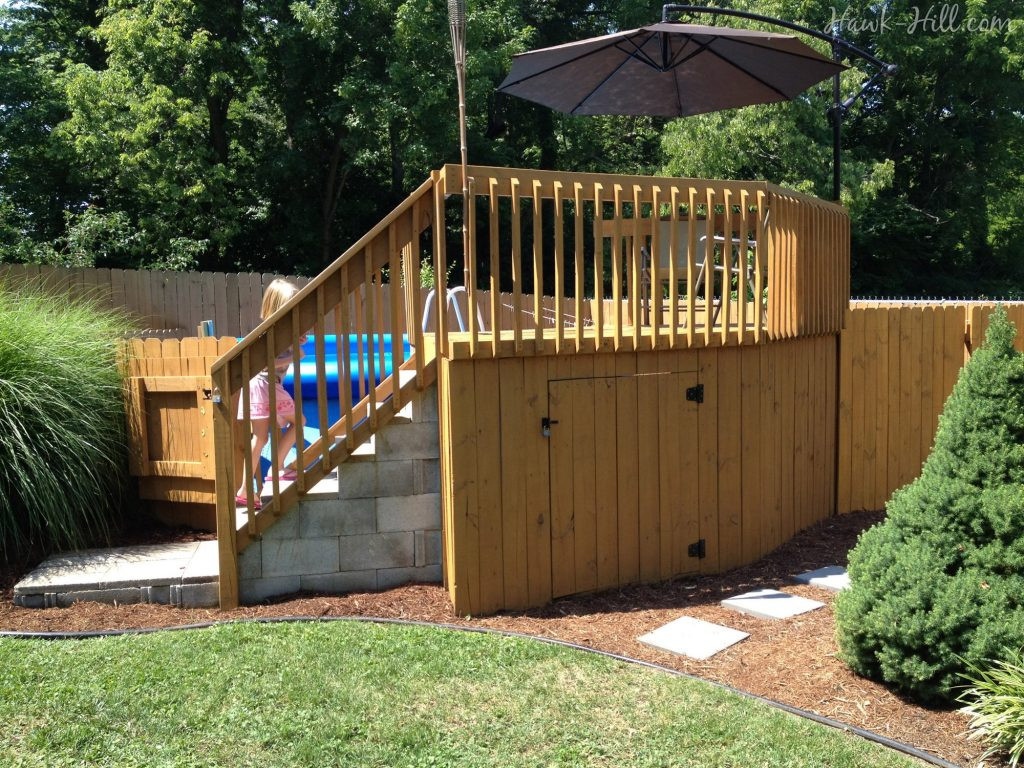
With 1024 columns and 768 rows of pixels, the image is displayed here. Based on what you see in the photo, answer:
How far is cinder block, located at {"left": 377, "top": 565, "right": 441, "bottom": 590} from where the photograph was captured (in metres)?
5.12

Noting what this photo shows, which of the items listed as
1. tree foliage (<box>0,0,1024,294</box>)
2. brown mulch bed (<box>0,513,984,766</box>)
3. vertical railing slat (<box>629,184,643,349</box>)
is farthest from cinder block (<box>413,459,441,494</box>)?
tree foliage (<box>0,0,1024,294</box>)

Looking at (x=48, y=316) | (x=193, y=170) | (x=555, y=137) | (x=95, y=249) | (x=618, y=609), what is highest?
(x=555, y=137)

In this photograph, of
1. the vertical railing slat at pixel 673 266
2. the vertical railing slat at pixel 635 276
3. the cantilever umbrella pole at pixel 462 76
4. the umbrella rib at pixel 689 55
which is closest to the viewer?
the cantilever umbrella pole at pixel 462 76

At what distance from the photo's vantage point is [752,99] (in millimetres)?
7812

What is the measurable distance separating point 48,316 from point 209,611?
2507 millimetres

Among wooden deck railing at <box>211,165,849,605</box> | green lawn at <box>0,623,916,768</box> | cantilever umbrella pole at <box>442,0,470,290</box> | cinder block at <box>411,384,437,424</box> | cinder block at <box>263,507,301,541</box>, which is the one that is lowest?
green lawn at <box>0,623,916,768</box>

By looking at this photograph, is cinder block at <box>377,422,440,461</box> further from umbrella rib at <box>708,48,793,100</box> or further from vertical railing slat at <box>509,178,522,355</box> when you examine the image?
umbrella rib at <box>708,48,793,100</box>

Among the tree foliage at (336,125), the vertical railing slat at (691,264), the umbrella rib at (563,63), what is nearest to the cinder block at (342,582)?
the vertical railing slat at (691,264)

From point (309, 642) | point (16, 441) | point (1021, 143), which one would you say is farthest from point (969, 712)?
point (1021, 143)

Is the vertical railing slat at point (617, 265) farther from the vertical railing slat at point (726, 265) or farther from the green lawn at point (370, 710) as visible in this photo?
the green lawn at point (370, 710)

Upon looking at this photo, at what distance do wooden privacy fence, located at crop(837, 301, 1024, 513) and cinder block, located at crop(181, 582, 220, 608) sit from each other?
16.1ft

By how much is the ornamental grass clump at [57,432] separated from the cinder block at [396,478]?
1.89 m

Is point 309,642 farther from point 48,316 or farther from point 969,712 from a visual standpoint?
point 48,316

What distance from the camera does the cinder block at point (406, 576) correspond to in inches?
202
